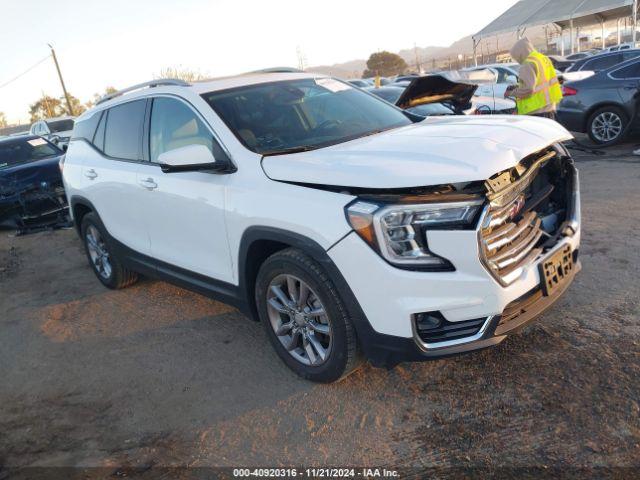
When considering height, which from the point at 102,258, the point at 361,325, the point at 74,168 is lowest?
the point at 102,258

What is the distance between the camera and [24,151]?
10.1m

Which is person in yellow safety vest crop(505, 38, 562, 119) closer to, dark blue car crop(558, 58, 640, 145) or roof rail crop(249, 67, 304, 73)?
dark blue car crop(558, 58, 640, 145)

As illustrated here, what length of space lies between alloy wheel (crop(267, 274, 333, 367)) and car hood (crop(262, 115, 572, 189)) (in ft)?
2.12

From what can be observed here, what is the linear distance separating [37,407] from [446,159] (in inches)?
118

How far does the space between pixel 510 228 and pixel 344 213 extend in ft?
2.91

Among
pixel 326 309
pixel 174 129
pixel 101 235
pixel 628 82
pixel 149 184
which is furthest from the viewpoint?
pixel 628 82

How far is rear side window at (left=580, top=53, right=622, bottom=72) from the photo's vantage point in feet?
42.6

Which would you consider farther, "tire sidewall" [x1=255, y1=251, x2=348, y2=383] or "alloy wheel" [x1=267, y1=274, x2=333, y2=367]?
"alloy wheel" [x1=267, y1=274, x2=333, y2=367]

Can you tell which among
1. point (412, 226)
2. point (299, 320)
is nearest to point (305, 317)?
point (299, 320)

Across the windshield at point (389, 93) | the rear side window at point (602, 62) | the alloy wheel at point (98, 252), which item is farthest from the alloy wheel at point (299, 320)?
the rear side window at point (602, 62)

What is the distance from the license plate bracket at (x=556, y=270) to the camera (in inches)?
117

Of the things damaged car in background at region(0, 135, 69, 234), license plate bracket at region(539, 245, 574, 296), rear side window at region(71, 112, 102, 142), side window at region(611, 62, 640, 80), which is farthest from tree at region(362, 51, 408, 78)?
license plate bracket at region(539, 245, 574, 296)

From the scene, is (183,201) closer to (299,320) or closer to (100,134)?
(299,320)

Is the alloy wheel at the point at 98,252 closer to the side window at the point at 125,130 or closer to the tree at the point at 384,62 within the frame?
the side window at the point at 125,130
